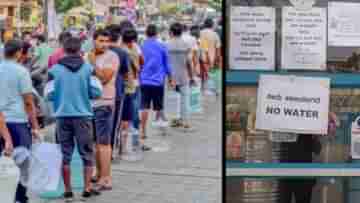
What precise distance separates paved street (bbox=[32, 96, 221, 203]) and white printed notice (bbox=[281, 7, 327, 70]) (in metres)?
3.81

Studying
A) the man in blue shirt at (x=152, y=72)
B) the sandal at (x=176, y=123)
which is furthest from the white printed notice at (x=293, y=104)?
the sandal at (x=176, y=123)

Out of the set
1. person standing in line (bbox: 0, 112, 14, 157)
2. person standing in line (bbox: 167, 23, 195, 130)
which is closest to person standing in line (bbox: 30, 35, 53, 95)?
person standing in line (bbox: 167, 23, 195, 130)

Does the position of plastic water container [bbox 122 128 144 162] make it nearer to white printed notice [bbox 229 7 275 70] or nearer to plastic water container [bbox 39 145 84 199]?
plastic water container [bbox 39 145 84 199]

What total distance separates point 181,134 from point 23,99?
232 inches

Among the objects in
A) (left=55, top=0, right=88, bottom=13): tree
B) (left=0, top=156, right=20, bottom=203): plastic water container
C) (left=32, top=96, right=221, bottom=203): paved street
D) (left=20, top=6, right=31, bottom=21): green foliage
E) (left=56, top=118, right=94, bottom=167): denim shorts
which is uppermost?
(left=55, top=0, right=88, bottom=13): tree

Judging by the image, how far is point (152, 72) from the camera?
36.3ft

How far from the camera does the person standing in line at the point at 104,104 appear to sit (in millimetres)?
7953

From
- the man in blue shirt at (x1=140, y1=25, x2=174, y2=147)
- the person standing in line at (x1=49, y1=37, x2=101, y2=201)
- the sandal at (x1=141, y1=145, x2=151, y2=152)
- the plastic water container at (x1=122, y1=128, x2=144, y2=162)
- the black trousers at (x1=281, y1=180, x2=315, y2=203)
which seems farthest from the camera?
the man in blue shirt at (x1=140, y1=25, x2=174, y2=147)

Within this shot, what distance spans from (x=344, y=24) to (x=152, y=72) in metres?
7.17

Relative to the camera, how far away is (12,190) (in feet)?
22.0

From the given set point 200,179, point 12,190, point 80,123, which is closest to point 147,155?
point 200,179

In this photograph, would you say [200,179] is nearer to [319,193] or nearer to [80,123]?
[80,123]

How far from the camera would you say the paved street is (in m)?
7.81

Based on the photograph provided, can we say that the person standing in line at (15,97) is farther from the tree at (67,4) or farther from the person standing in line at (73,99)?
the tree at (67,4)
